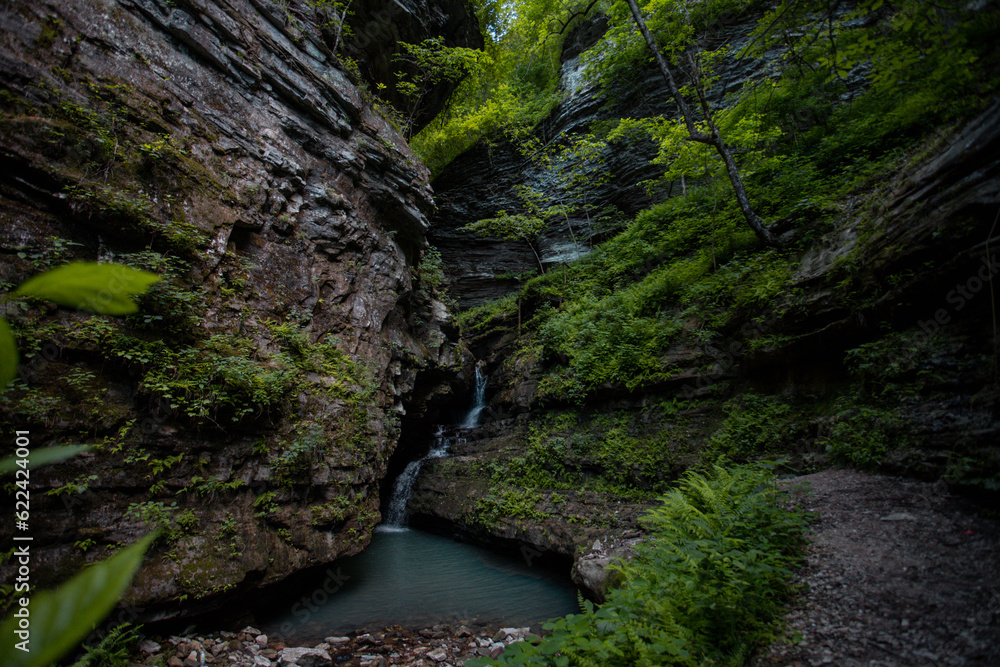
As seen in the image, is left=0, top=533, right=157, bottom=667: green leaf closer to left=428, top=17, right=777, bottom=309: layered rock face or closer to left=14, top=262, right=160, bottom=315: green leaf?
left=14, top=262, right=160, bottom=315: green leaf

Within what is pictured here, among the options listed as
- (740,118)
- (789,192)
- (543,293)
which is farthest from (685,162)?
(543,293)

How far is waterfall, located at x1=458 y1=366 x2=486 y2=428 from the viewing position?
44.6 ft

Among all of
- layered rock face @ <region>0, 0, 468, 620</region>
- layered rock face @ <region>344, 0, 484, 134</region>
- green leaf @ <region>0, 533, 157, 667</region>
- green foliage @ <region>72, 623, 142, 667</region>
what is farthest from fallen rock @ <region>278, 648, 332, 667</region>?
layered rock face @ <region>344, 0, 484, 134</region>

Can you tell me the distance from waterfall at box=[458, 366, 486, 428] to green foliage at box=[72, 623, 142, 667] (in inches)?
367

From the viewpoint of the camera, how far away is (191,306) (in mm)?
5637

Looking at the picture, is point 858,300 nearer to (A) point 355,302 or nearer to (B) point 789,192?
(B) point 789,192

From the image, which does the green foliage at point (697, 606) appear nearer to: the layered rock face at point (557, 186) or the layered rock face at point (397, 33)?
the layered rock face at point (557, 186)

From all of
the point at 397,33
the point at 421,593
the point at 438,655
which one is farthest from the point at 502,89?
the point at 438,655

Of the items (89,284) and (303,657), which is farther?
(303,657)

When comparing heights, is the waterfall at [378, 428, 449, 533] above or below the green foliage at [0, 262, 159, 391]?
below

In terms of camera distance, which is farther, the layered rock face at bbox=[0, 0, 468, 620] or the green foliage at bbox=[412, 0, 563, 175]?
the green foliage at bbox=[412, 0, 563, 175]

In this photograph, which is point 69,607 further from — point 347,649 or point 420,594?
point 420,594

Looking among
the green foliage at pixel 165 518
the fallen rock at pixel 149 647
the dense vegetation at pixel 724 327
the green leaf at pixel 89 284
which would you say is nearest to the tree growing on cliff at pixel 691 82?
the dense vegetation at pixel 724 327

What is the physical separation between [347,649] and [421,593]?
68.5 inches
